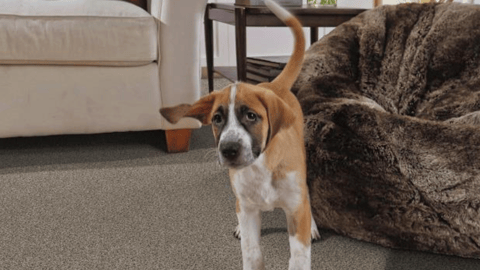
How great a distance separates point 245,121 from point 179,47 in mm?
1001

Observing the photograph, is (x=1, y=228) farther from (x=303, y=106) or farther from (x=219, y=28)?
(x=219, y=28)

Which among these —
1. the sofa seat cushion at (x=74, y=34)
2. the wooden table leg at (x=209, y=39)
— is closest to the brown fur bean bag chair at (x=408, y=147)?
the sofa seat cushion at (x=74, y=34)

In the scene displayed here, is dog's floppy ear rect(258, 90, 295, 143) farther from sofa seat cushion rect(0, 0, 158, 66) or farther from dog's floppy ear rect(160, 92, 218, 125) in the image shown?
sofa seat cushion rect(0, 0, 158, 66)

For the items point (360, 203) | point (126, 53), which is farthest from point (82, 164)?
point (360, 203)

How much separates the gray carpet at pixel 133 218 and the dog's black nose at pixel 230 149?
373mm

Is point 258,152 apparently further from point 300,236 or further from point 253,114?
point 300,236

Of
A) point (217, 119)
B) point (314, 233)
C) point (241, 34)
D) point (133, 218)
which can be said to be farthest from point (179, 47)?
point (217, 119)

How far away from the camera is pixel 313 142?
1129mm

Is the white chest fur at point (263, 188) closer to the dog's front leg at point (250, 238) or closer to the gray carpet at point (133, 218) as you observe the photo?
the dog's front leg at point (250, 238)

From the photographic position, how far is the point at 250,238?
0.87 meters

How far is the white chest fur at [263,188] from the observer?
2.66 feet

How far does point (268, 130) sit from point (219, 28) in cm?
267

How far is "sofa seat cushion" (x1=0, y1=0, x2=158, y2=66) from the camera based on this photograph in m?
1.56

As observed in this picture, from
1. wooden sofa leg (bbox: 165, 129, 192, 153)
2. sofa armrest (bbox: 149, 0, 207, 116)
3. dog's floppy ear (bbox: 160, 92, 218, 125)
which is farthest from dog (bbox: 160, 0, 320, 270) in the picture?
wooden sofa leg (bbox: 165, 129, 192, 153)
